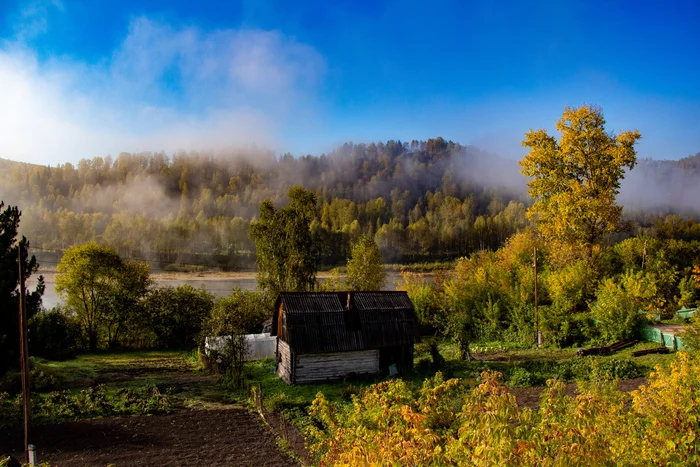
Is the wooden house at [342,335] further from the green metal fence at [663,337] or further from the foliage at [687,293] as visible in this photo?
the foliage at [687,293]

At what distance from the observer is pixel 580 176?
3120 cm

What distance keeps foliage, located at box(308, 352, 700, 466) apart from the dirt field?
24.3ft

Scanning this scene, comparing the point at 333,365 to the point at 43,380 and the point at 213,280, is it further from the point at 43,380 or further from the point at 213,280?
the point at 213,280

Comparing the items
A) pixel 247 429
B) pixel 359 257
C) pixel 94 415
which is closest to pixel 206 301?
pixel 359 257

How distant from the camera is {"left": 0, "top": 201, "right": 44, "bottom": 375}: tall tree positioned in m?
18.7

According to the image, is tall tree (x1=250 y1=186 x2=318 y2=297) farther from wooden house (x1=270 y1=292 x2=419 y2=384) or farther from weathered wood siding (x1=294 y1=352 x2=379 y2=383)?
weathered wood siding (x1=294 y1=352 x2=379 y2=383)

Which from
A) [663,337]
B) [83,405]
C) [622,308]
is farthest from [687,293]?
[83,405]

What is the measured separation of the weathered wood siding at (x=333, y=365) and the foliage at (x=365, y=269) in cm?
2021

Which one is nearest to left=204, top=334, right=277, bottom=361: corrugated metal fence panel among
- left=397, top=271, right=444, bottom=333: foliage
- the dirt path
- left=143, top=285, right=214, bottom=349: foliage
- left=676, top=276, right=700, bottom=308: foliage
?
left=143, top=285, right=214, bottom=349: foliage

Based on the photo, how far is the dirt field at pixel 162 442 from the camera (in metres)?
13.0

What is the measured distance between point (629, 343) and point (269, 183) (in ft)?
526

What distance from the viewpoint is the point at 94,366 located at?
28.0m

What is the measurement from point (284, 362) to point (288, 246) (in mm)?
12297

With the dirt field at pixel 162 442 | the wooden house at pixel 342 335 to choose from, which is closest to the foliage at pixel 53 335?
the dirt field at pixel 162 442
